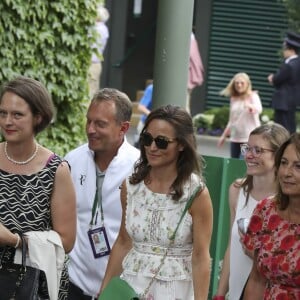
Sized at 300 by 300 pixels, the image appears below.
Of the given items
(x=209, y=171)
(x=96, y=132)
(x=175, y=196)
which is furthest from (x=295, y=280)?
(x=209, y=171)

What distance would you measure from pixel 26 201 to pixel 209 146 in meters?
14.0

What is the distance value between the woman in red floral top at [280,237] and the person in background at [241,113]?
Answer: 1042 cm

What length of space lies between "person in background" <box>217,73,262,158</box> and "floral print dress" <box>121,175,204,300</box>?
10389 mm

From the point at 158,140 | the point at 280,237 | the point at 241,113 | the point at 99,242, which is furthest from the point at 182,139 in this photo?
the point at 241,113

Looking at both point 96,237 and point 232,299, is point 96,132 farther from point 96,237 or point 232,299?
point 232,299

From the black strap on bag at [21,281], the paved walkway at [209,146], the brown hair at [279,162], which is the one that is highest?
the brown hair at [279,162]

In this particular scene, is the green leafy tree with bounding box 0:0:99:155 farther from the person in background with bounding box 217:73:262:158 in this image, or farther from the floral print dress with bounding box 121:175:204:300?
the person in background with bounding box 217:73:262:158

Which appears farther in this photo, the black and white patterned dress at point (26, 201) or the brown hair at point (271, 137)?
the brown hair at point (271, 137)

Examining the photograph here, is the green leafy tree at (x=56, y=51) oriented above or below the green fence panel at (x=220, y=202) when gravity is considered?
above

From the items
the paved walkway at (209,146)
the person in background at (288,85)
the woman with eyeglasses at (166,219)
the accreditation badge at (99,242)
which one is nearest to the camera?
the woman with eyeglasses at (166,219)

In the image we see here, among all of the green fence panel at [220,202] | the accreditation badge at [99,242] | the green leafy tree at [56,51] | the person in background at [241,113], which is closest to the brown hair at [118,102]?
the accreditation badge at [99,242]

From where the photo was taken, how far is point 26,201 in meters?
5.15

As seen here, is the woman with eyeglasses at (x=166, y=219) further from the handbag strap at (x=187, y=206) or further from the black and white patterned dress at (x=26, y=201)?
the black and white patterned dress at (x=26, y=201)

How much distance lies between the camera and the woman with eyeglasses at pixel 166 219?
510cm
